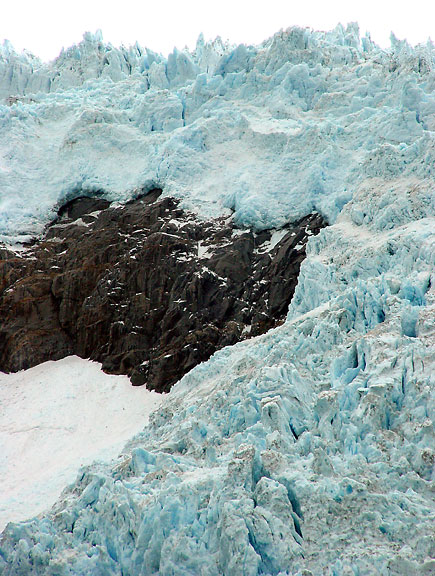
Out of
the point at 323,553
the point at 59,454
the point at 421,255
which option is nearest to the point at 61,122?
the point at 59,454

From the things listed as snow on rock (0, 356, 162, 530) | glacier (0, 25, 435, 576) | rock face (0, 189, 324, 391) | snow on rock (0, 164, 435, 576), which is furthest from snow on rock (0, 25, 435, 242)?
snow on rock (0, 164, 435, 576)

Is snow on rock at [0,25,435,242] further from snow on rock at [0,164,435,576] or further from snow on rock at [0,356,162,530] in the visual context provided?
snow on rock at [0,164,435,576]

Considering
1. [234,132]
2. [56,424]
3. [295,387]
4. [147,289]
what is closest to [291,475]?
[295,387]

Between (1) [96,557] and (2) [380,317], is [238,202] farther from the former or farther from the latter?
(1) [96,557]

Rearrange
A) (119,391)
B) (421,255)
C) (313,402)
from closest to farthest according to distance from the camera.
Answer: (313,402) < (421,255) < (119,391)

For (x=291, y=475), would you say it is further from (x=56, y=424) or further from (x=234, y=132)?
(x=234, y=132)
